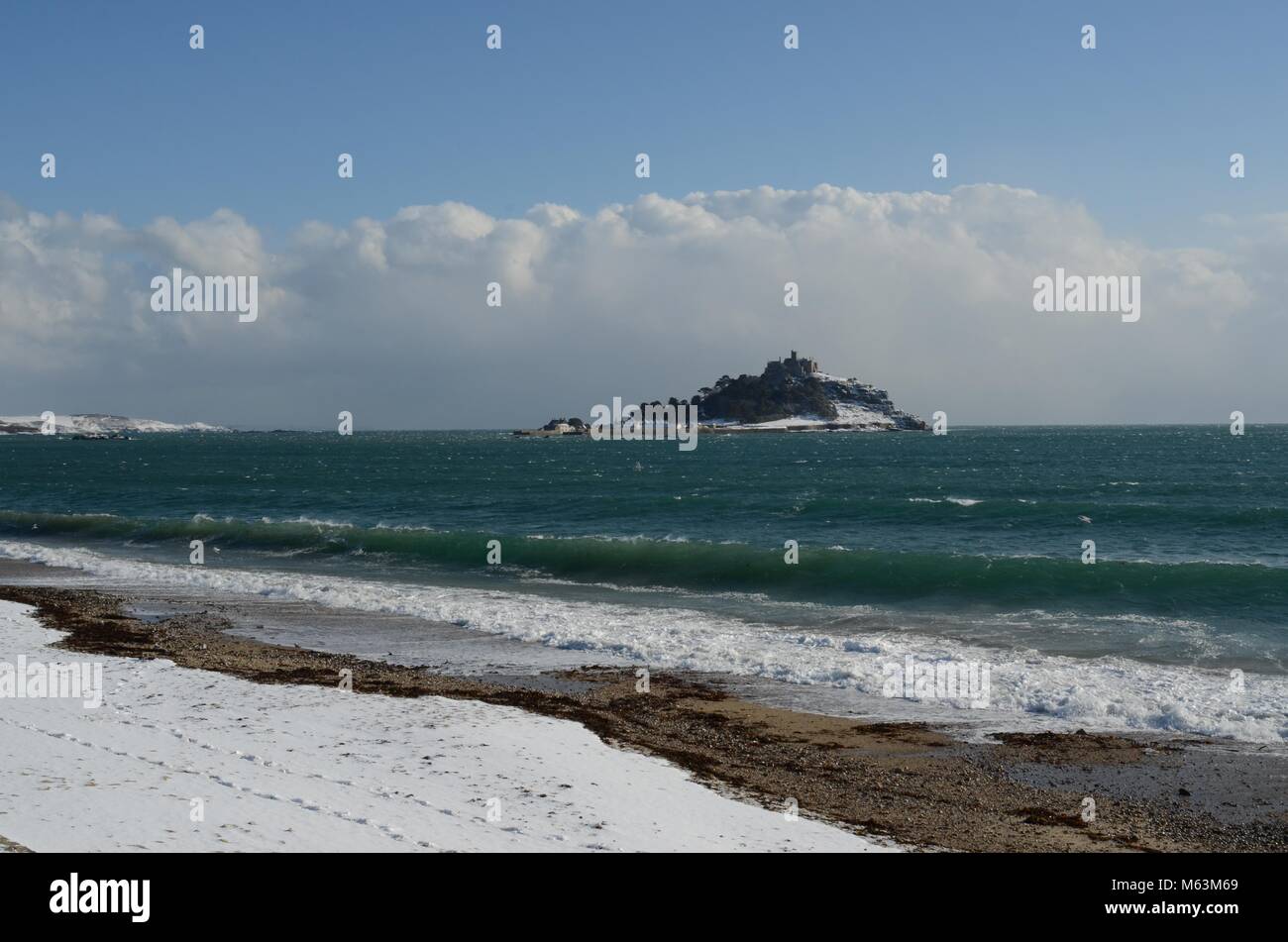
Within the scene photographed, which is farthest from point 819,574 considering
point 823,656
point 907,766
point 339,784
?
point 339,784

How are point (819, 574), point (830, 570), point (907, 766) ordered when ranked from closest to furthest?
point (907, 766) → point (819, 574) → point (830, 570)

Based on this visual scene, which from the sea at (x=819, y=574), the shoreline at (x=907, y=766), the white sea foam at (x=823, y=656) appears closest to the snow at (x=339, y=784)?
the shoreline at (x=907, y=766)

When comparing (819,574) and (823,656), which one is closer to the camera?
(823,656)

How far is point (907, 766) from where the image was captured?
39.3ft

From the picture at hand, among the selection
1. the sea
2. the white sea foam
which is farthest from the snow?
the white sea foam

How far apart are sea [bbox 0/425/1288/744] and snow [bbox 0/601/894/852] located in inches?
221

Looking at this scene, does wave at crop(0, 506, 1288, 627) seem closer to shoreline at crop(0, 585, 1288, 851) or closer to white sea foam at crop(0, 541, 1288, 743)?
white sea foam at crop(0, 541, 1288, 743)

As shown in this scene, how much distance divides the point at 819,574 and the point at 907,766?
59.3 feet

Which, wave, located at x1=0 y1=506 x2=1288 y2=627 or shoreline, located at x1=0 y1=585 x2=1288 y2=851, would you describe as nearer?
shoreline, located at x1=0 y1=585 x2=1288 y2=851

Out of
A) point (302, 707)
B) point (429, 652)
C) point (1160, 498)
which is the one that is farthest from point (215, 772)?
point (1160, 498)

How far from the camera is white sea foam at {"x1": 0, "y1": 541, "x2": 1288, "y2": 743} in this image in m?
14.3

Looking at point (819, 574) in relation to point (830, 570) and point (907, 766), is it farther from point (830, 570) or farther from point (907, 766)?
point (907, 766)

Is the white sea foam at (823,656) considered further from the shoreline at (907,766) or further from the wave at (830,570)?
the wave at (830,570)
